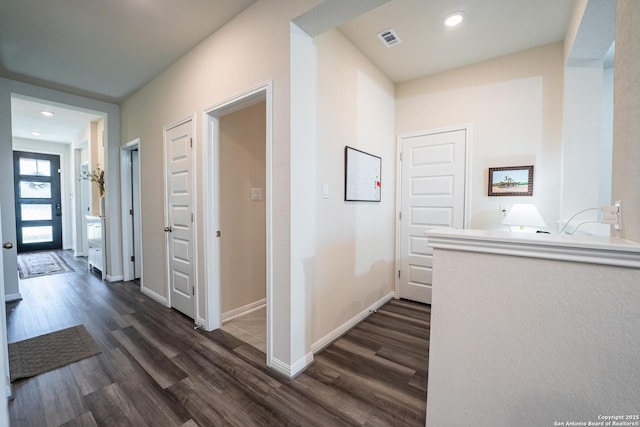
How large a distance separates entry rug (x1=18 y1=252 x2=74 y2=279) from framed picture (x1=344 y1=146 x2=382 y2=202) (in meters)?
5.38

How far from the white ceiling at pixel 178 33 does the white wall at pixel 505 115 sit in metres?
0.16

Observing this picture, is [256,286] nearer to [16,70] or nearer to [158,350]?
[158,350]

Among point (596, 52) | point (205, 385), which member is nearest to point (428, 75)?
point (596, 52)

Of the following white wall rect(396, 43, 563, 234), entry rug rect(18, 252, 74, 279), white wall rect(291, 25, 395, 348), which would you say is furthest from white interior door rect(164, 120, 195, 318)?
entry rug rect(18, 252, 74, 279)

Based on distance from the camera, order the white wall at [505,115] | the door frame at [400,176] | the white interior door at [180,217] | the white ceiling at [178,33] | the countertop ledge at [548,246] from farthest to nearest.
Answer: the door frame at [400,176]
the white interior door at [180,217]
the white wall at [505,115]
the white ceiling at [178,33]
the countertop ledge at [548,246]

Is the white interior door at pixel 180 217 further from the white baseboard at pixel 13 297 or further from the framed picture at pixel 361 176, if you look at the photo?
the white baseboard at pixel 13 297

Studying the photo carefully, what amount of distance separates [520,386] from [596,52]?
104 inches

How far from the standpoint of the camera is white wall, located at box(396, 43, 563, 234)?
246cm

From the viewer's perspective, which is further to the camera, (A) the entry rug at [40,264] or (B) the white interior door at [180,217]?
(A) the entry rug at [40,264]

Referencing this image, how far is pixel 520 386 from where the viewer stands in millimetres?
958

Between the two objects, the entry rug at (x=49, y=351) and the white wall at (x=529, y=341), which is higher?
the white wall at (x=529, y=341)

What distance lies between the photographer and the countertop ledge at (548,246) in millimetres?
786

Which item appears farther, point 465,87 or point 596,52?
point 465,87

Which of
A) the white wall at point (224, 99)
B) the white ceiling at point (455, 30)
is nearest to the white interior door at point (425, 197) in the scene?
the white ceiling at point (455, 30)
